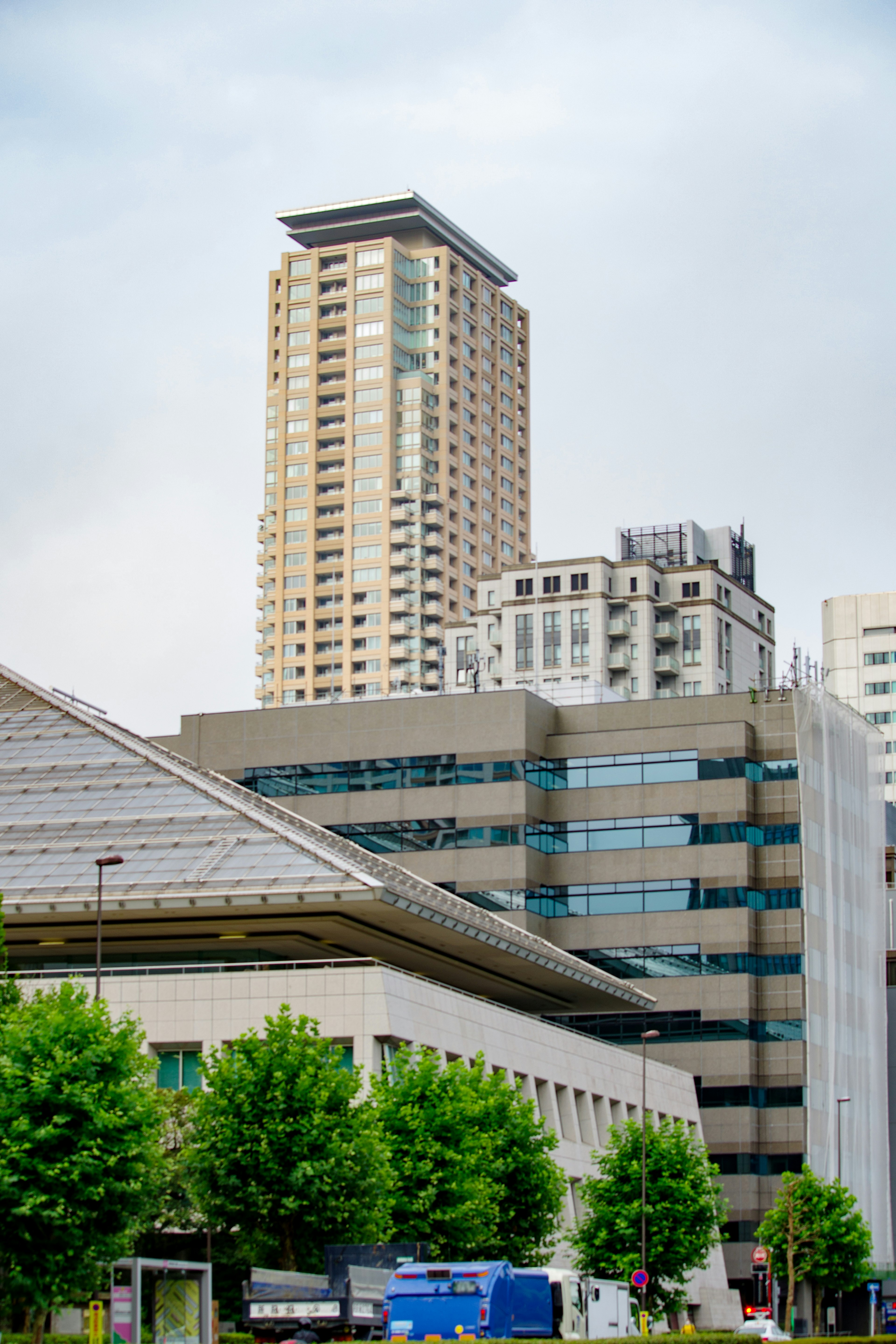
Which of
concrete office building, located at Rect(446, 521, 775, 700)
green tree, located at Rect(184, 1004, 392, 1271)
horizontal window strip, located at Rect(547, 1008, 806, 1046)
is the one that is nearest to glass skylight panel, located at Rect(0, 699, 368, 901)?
green tree, located at Rect(184, 1004, 392, 1271)

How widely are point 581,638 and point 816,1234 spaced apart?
315 ft

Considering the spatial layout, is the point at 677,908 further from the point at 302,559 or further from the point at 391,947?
the point at 302,559

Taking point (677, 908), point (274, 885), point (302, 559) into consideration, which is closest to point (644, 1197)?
point (274, 885)

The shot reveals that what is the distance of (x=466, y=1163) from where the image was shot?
50219 millimetres

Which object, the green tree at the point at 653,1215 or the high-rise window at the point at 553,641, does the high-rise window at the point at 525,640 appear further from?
the green tree at the point at 653,1215

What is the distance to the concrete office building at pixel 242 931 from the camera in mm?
57938

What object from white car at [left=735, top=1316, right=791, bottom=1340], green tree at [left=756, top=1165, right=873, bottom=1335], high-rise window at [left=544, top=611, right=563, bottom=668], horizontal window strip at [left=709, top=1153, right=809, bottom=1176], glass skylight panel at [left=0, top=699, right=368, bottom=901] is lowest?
white car at [left=735, top=1316, right=791, bottom=1340]

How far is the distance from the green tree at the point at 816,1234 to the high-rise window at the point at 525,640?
93497 mm

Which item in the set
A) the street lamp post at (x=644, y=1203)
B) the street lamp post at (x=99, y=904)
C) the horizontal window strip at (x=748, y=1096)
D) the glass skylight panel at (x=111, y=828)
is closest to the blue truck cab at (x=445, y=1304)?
the street lamp post at (x=99, y=904)

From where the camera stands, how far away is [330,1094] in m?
45.7

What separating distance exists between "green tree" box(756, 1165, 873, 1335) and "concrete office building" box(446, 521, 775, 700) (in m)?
88.2

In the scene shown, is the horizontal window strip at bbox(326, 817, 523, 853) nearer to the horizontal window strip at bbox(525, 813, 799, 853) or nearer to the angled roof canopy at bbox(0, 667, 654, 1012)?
the horizontal window strip at bbox(525, 813, 799, 853)

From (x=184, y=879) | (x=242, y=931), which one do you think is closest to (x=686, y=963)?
(x=242, y=931)

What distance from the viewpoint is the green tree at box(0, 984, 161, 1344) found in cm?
3812
